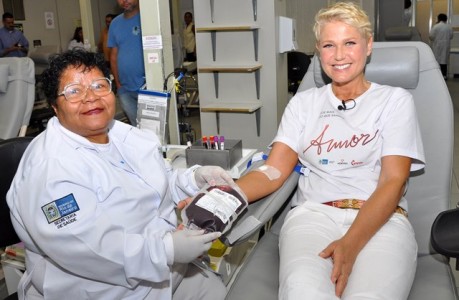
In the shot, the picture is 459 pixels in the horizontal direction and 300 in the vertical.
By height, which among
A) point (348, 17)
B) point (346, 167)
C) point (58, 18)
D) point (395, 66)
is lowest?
point (346, 167)

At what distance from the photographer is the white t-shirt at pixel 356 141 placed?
1.51 m

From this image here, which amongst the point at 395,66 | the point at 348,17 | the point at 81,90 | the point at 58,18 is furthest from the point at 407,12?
the point at 81,90

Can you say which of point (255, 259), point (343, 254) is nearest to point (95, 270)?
point (255, 259)

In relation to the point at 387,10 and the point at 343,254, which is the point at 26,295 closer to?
the point at 343,254

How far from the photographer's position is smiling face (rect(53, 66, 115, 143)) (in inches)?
49.4

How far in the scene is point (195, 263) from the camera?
1.55m

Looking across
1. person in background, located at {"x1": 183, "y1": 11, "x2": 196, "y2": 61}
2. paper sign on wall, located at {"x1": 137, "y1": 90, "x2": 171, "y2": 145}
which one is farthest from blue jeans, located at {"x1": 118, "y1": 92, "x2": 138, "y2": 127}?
person in background, located at {"x1": 183, "y1": 11, "x2": 196, "y2": 61}

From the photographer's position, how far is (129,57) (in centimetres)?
356

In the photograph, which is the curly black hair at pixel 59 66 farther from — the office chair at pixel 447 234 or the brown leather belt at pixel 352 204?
the office chair at pixel 447 234

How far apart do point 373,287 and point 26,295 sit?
0.94 m

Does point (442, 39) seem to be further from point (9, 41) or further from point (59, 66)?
point (59, 66)

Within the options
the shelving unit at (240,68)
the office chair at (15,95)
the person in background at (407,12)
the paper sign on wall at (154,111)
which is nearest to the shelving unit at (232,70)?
the shelving unit at (240,68)

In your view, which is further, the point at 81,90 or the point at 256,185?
the point at 256,185

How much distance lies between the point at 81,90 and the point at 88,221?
0.36m
